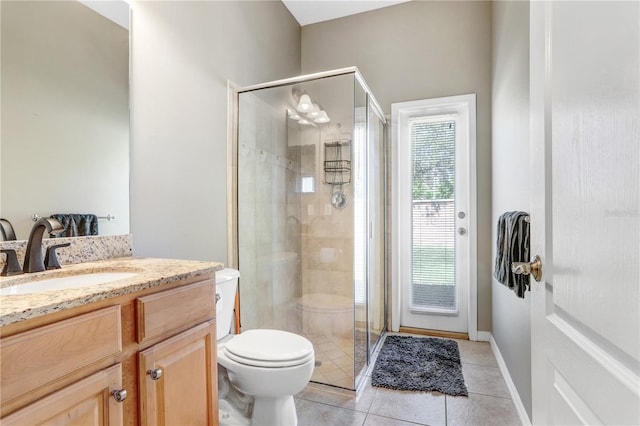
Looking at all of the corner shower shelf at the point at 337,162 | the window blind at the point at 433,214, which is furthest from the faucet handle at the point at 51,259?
the window blind at the point at 433,214

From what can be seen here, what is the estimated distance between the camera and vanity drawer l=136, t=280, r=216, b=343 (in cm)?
91

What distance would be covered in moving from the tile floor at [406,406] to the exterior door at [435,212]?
894mm

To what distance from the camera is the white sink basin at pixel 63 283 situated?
964 millimetres

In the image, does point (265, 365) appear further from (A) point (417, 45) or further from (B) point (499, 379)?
(A) point (417, 45)

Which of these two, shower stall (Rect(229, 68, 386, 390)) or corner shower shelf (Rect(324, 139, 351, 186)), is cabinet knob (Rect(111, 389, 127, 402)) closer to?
shower stall (Rect(229, 68, 386, 390))

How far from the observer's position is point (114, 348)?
83 centimetres

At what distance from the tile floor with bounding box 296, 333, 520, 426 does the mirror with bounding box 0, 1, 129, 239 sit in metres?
1.41

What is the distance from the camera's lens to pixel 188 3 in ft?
5.89

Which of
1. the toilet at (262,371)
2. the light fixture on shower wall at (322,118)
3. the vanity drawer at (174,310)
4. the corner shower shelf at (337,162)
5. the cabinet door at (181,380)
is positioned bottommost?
the toilet at (262,371)

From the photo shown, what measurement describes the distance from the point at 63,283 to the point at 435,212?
2.71m

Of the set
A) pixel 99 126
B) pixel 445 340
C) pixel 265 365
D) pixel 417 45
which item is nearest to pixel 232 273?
pixel 265 365

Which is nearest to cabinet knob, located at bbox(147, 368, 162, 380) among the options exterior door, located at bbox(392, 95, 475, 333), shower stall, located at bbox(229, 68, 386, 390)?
shower stall, located at bbox(229, 68, 386, 390)

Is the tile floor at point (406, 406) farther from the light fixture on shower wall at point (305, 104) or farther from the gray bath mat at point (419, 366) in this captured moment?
the light fixture on shower wall at point (305, 104)

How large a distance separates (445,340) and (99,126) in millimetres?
2863
